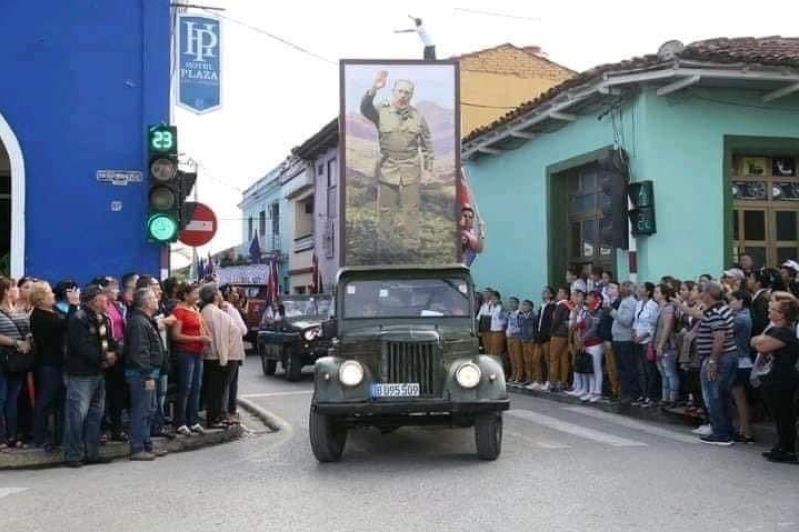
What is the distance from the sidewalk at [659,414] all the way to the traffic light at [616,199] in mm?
2953

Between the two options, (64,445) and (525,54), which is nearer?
(64,445)

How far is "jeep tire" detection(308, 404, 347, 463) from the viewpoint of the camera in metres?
9.26

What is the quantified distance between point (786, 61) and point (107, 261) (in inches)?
437

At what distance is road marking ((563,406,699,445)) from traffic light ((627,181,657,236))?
10.8 ft

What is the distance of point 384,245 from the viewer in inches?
546

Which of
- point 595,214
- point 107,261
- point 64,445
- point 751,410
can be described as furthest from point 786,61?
point 64,445

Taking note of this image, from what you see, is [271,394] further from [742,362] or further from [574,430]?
[742,362]

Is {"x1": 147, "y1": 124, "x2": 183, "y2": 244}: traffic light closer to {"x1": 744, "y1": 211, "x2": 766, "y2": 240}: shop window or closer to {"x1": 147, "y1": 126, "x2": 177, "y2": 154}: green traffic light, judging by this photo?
{"x1": 147, "y1": 126, "x2": 177, "y2": 154}: green traffic light

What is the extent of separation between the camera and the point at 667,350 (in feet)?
41.5

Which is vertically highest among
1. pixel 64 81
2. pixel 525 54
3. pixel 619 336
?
pixel 525 54

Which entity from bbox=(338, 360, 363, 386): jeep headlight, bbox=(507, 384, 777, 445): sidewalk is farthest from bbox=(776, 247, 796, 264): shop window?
bbox=(338, 360, 363, 386): jeep headlight

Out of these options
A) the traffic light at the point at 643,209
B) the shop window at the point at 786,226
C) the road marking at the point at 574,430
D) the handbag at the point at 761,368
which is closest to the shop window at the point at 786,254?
the shop window at the point at 786,226

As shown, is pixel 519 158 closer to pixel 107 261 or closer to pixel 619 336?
pixel 619 336

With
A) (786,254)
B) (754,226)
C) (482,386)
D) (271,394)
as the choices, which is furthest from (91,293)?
(786,254)
